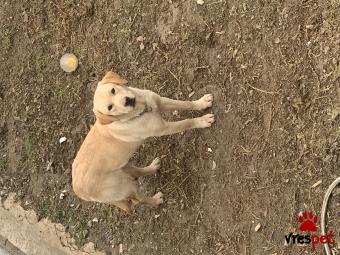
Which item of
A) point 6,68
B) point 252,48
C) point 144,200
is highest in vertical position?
point 252,48

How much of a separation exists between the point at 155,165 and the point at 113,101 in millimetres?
1284

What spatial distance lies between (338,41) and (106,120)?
1.94 metres

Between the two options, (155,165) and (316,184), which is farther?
(155,165)

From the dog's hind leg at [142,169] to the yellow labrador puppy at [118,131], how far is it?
0.05 metres

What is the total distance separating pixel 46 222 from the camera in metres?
5.39

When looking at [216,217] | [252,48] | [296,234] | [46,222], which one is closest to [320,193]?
[296,234]

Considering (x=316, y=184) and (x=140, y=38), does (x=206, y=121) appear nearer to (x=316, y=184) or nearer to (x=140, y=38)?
(x=316, y=184)

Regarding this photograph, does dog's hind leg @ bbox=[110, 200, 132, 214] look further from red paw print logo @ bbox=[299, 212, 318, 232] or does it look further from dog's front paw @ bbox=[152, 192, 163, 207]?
red paw print logo @ bbox=[299, 212, 318, 232]

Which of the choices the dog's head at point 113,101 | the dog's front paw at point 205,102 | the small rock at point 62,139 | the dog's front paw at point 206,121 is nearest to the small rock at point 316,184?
the dog's front paw at point 206,121

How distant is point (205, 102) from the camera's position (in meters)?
4.24

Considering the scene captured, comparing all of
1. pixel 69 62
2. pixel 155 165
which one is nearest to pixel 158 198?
pixel 155 165

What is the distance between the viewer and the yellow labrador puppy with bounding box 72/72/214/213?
3.55m

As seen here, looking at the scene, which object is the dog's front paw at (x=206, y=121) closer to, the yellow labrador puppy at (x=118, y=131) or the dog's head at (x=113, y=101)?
the yellow labrador puppy at (x=118, y=131)

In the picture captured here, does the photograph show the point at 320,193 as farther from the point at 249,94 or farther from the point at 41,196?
the point at 41,196
